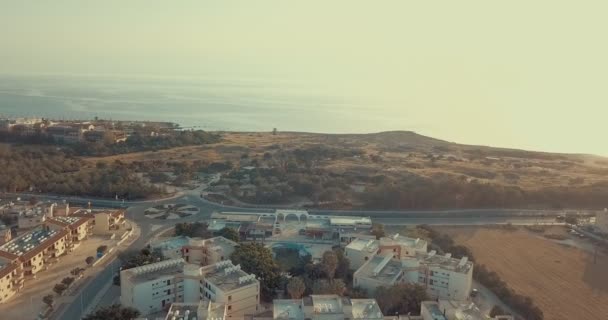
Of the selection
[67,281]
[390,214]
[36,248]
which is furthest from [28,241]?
[390,214]

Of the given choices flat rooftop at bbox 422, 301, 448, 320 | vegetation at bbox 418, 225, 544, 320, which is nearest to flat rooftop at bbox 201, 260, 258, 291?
flat rooftop at bbox 422, 301, 448, 320

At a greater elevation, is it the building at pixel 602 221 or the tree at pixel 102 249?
the building at pixel 602 221

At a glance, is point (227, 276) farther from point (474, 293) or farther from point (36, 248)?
point (474, 293)

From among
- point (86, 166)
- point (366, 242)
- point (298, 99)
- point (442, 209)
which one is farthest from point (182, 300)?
point (298, 99)

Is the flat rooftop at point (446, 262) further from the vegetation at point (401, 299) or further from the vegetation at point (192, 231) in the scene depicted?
the vegetation at point (192, 231)

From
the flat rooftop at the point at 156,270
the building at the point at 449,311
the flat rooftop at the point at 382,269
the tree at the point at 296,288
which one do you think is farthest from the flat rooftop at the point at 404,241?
the flat rooftop at the point at 156,270

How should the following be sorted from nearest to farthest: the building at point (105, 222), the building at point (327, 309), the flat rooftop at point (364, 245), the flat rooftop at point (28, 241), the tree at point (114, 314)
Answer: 1. the tree at point (114, 314)
2. the building at point (327, 309)
3. the flat rooftop at point (28, 241)
4. the flat rooftop at point (364, 245)
5. the building at point (105, 222)

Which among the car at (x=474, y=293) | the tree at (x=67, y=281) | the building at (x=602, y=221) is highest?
the building at (x=602, y=221)
